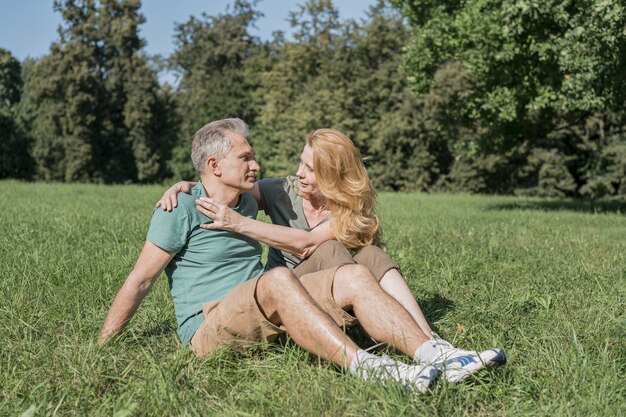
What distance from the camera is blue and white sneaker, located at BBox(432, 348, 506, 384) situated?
355 centimetres

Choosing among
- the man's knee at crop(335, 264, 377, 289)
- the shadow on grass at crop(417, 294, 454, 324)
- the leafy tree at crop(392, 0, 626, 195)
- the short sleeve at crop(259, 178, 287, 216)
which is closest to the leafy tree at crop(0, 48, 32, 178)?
the leafy tree at crop(392, 0, 626, 195)

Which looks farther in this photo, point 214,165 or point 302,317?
point 214,165

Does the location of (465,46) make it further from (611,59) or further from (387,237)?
(387,237)

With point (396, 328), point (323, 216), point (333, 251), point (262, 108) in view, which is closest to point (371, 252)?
point (333, 251)

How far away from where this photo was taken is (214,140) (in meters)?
4.38

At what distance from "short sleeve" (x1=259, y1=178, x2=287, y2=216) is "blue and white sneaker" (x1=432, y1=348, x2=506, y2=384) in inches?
77.5

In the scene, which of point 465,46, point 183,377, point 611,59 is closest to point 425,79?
point 465,46

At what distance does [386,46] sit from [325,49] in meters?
4.35

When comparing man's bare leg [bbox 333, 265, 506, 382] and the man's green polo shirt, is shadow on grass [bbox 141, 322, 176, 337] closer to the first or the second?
the man's green polo shirt

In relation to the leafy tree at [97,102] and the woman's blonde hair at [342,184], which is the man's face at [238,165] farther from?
the leafy tree at [97,102]

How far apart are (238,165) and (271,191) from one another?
0.90 metres

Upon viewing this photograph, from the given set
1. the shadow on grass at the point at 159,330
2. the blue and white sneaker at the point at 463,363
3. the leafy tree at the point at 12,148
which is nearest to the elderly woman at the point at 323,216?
the blue and white sneaker at the point at 463,363

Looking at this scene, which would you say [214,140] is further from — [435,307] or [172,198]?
[435,307]

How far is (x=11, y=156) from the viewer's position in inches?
1972
